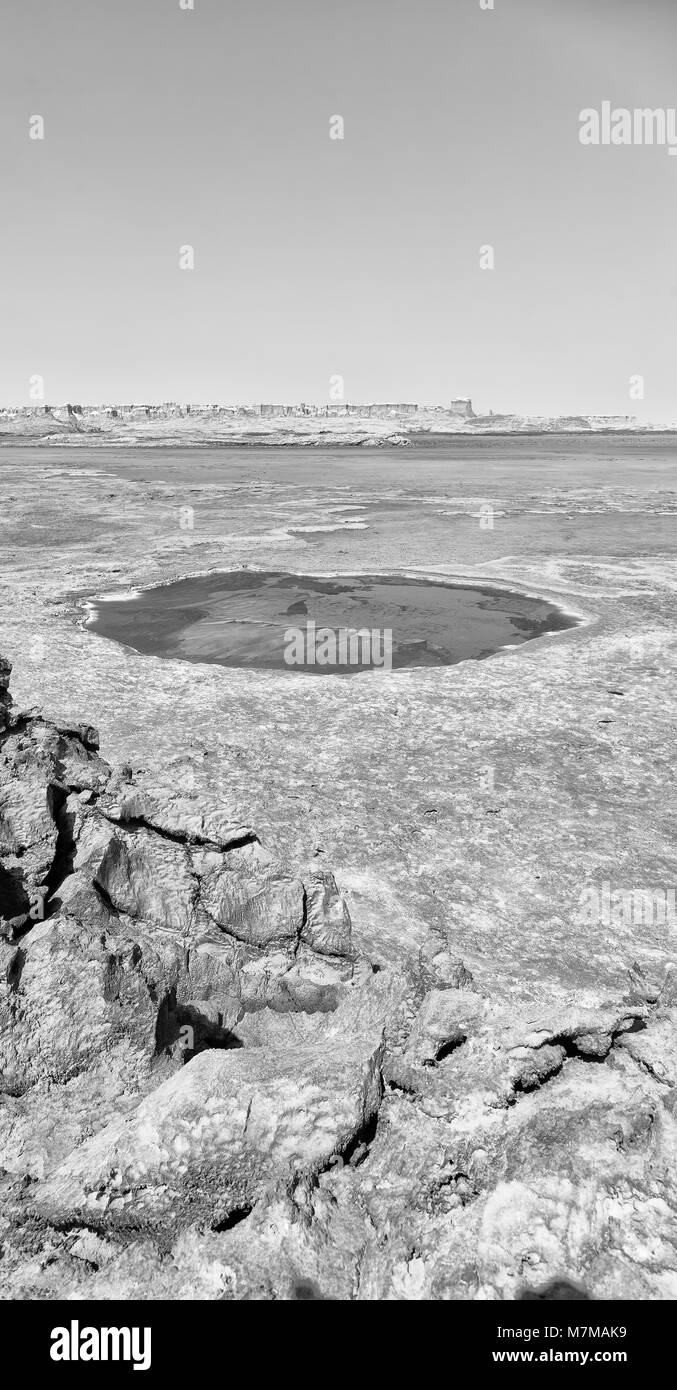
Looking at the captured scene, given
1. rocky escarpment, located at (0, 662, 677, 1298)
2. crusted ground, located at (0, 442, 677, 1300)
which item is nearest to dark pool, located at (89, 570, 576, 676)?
crusted ground, located at (0, 442, 677, 1300)

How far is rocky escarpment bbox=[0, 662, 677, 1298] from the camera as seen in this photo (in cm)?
170

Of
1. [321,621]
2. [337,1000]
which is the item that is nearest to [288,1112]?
[337,1000]

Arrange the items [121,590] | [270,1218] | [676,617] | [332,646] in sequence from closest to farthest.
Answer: [270,1218] → [332,646] → [676,617] → [121,590]

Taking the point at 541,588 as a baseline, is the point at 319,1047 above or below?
below

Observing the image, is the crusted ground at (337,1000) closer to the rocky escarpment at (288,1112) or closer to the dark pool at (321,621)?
the rocky escarpment at (288,1112)

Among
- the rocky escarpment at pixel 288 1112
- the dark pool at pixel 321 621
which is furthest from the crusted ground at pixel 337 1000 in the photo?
the dark pool at pixel 321 621

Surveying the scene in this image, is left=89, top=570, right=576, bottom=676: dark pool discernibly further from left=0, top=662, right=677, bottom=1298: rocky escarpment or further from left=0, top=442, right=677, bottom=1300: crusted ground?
left=0, top=662, right=677, bottom=1298: rocky escarpment

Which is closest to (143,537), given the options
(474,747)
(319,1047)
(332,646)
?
(332,646)

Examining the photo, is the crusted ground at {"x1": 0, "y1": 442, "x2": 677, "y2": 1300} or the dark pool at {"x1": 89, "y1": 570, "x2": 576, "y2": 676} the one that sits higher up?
the dark pool at {"x1": 89, "y1": 570, "x2": 576, "y2": 676}

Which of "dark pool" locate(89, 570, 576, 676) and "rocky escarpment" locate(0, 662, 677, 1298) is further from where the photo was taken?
"dark pool" locate(89, 570, 576, 676)

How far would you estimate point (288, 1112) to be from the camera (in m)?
1.93

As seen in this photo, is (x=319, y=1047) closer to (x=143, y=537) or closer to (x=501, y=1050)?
(x=501, y=1050)

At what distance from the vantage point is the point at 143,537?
52.5 feet
